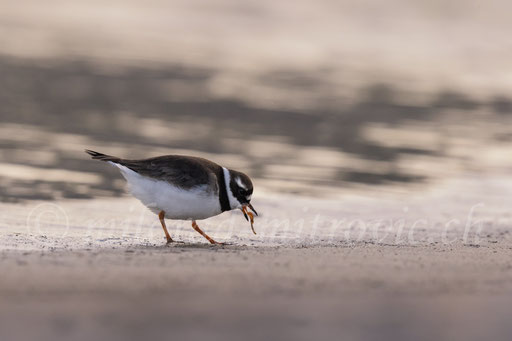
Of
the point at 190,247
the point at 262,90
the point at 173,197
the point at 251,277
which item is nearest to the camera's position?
the point at 251,277

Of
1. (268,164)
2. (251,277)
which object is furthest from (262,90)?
(251,277)

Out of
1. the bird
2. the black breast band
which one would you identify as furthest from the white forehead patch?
the black breast band

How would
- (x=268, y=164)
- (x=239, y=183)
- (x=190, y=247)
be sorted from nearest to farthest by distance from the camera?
(x=190, y=247) → (x=239, y=183) → (x=268, y=164)

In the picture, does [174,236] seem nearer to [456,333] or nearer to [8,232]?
[8,232]

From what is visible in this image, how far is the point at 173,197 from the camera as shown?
849 cm

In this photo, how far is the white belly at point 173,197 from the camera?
27.9 ft

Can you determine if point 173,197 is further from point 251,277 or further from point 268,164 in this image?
point 268,164

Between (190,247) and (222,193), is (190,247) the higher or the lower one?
the lower one

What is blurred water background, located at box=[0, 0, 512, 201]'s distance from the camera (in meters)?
12.3

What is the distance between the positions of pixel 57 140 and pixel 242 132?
8.85 ft

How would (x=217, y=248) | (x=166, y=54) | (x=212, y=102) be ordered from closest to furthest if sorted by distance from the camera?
(x=217, y=248) < (x=212, y=102) < (x=166, y=54)

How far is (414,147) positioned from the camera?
13.8 metres

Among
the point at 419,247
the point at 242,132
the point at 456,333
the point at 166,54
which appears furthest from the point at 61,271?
the point at 166,54

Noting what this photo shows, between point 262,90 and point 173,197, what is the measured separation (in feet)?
29.3
